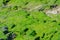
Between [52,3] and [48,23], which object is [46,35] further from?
[52,3]

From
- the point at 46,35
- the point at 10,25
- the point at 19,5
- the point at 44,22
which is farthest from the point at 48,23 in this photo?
the point at 19,5

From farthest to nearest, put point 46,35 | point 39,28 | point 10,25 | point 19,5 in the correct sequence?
point 19,5 < point 10,25 < point 39,28 < point 46,35

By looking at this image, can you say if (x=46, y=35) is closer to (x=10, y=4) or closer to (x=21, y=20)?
(x=21, y=20)

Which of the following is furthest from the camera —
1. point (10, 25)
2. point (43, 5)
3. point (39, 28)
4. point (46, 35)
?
point (43, 5)

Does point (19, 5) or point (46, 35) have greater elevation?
point (46, 35)

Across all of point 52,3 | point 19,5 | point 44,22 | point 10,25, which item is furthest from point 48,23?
point 19,5

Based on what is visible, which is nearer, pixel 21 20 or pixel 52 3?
pixel 21 20
